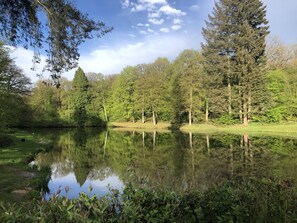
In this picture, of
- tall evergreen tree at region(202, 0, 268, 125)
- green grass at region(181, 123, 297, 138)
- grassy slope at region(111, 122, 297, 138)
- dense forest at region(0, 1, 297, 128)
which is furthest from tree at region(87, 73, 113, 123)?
tall evergreen tree at region(202, 0, 268, 125)

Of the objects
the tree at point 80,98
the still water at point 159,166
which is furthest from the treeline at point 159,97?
the still water at point 159,166

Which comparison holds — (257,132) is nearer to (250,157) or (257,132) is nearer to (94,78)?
(250,157)

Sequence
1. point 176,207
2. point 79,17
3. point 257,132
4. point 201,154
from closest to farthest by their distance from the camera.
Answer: point 176,207 → point 79,17 → point 201,154 → point 257,132

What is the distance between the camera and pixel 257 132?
4144 cm

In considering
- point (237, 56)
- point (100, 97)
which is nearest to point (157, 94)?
point (237, 56)

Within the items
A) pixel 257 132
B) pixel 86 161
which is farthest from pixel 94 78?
pixel 86 161

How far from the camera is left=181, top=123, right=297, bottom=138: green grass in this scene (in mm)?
39438

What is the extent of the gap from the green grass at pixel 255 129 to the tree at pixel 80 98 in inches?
1187

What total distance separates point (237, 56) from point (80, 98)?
A: 40.0 m

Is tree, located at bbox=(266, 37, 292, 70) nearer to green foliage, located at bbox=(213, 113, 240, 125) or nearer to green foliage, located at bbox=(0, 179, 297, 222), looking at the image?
green foliage, located at bbox=(213, 113, 240, 125)

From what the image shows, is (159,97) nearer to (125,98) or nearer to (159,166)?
(125,98)

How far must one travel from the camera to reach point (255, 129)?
140 ft

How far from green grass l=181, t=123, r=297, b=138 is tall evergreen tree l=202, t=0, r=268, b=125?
2.74m

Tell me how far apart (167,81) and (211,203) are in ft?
188
